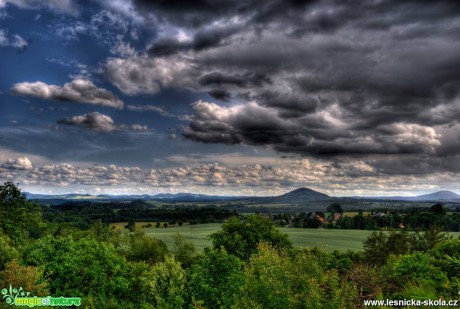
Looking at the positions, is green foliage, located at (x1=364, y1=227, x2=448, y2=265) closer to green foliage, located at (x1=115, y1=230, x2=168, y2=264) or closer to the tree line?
the tree line

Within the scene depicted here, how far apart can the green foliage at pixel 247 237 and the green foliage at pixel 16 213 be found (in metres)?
46.3

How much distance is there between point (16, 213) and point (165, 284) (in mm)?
56931

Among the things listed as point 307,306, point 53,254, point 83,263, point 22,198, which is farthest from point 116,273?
point 22,198

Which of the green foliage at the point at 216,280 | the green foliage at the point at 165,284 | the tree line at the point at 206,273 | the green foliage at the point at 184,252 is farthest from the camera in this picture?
the green foliage at the point at 184,252

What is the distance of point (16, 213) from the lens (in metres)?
84.3

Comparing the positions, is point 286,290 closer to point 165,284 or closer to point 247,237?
point 165,284

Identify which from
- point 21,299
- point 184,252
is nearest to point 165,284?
point 21,299

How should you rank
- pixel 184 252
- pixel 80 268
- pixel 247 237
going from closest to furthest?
1. pixel 80 268
2. pixel 247 237
3. pixel 184 252

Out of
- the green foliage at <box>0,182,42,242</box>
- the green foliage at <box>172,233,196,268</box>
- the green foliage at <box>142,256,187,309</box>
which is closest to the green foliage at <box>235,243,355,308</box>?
the green foliage at <box>142,256,187,309</box>


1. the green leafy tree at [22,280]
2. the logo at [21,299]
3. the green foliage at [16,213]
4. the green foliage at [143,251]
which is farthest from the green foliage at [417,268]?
the green foliage at [16,213]

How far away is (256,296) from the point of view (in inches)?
936

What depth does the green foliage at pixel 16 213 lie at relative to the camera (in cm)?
7944

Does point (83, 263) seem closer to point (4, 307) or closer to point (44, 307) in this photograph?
point (44, 307)

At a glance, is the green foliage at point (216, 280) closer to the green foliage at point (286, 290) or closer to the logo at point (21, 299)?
the logo at point (21, 299)
